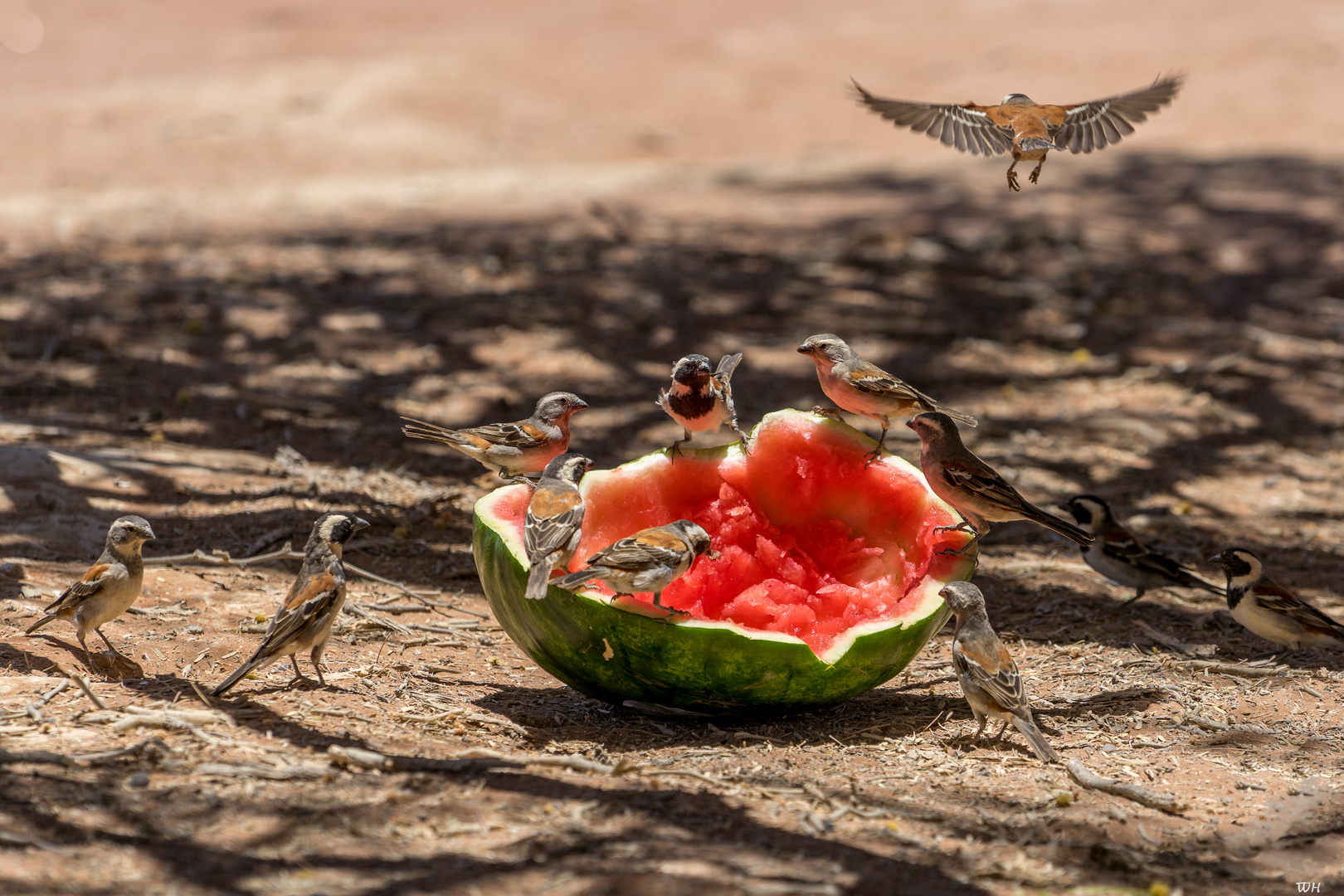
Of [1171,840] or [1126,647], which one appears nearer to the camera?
[1171,840]

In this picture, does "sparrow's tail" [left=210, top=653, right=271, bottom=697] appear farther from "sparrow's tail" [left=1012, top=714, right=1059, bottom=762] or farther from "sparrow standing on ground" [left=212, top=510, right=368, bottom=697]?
"sparrow's tail" [left=1012, top=714, right=1059, bottom=762]

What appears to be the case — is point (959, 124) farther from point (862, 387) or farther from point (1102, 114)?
point (862, 387)

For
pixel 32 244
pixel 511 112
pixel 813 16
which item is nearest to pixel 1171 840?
pixel 32 244

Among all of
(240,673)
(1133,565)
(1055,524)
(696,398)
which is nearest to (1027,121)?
(1055,524)

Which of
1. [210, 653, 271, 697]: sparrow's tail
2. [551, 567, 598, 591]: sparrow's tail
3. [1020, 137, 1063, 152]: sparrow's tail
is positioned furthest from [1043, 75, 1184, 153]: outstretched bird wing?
[210, 653, 271, 697]: sparrow's tail

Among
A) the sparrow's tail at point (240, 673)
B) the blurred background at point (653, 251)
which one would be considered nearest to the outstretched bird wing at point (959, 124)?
the blurred background at point (653, 251)

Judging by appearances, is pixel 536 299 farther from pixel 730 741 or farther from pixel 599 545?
pixel 730 741
